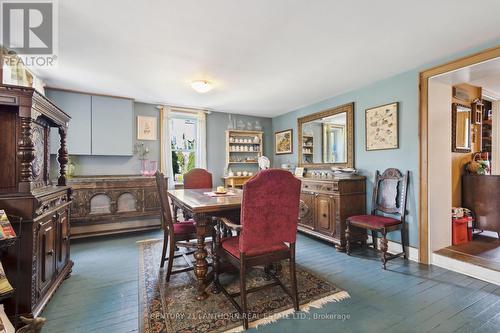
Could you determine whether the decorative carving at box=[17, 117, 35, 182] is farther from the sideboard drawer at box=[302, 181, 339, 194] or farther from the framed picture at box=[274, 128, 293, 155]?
the framed picture at box=[274, 128, 293, 155]

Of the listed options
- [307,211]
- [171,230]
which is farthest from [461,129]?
[171,230]

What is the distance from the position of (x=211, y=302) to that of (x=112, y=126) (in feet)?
11.5

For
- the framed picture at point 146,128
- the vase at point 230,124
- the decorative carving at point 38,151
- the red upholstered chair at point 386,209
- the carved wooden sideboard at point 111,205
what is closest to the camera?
the decorative carving at point 38,151

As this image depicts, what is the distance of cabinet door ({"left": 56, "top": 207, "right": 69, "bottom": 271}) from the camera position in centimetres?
220

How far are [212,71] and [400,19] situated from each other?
6.68 feet

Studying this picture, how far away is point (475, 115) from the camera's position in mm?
3613

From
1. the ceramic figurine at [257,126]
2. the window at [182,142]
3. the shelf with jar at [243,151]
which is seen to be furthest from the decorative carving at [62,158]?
the ceramic figurine at [257,126]

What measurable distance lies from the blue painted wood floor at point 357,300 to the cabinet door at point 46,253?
0.73 ft

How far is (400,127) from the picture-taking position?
119 inches

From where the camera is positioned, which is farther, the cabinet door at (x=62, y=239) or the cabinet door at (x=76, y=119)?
the cabinet door at (x=76, y=119)

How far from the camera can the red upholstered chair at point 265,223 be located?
5.36 ft

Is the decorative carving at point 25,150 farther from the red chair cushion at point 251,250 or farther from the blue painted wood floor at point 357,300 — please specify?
the red chair cushion at point 251,250

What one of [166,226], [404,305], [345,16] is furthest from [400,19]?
[166,226]

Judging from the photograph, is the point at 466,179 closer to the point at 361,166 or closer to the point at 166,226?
the point at 361,166
